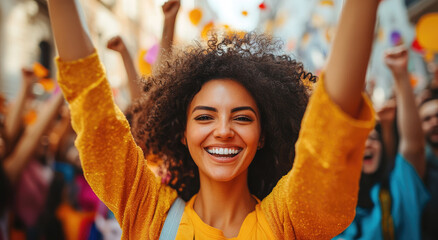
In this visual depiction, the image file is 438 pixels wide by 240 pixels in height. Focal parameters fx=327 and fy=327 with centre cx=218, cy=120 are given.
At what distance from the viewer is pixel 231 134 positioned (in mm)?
1317

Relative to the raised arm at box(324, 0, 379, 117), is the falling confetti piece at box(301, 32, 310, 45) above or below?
above

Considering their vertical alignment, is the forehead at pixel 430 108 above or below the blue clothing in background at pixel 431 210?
above

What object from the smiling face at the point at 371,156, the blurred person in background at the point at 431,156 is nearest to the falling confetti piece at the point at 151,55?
the smiling face at the point at 371,156

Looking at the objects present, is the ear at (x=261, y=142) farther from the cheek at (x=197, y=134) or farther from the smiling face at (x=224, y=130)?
the cheek at (x=197, y=134)

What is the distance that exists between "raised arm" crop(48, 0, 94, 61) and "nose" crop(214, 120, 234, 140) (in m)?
0.57

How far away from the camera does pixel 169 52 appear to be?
1.75 m

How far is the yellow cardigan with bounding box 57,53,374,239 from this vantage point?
3.08 feet

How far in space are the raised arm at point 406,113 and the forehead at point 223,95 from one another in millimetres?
1209

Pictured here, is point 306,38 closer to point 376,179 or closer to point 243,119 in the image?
point 376,179

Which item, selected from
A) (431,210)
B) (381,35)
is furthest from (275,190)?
(381,35)

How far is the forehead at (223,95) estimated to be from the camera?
1.38 m

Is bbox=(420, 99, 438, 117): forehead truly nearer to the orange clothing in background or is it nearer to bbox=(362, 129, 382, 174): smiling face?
bbox=(362, 129, 382, 174): smiling face

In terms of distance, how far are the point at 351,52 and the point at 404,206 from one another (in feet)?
6.36

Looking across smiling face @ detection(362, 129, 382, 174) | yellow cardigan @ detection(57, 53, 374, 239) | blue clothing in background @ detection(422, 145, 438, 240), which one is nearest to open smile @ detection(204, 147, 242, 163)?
yellow cardigan @ detection(57, 53, 374, 239)
